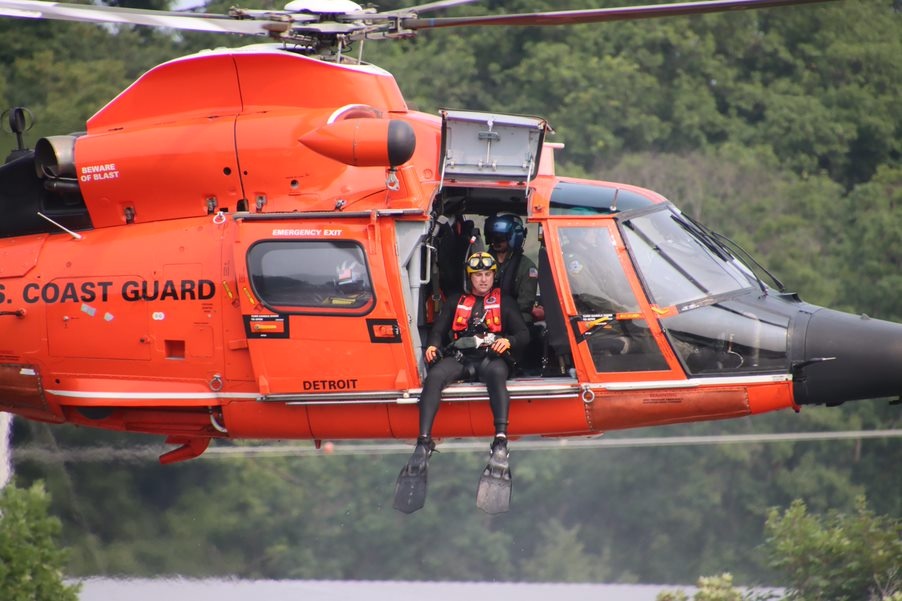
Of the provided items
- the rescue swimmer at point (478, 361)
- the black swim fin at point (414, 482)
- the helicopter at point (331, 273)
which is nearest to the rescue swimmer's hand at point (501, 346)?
the rescue swimmer at point (478, 361)

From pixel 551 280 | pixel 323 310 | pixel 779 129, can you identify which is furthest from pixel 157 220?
pixel 779 129

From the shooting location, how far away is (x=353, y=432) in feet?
30.3

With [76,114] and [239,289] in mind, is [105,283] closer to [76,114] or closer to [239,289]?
[239,289]

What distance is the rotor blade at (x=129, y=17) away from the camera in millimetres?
8227

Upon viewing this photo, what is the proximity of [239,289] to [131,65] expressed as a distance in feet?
54.1

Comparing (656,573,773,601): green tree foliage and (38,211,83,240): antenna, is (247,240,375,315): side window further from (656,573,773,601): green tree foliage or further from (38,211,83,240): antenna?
(656,573,773,601): green tree foliage

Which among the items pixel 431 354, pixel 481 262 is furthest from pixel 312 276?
pixel 481 262

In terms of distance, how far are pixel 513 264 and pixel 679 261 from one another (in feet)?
3.49

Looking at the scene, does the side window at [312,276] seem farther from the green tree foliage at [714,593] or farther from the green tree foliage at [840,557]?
the green tree foliage at [840,557]

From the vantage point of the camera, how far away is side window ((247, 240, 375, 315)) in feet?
29.1

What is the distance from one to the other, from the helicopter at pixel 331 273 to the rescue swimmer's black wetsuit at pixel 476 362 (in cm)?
10

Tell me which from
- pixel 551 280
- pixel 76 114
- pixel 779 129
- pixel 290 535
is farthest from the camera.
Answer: pixel 779 129

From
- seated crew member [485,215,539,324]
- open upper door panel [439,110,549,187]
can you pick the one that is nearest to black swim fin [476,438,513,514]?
seated crew member [485,215,539,324]

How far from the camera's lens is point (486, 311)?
9.01m
